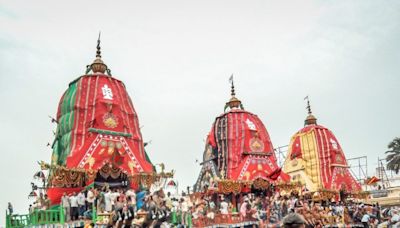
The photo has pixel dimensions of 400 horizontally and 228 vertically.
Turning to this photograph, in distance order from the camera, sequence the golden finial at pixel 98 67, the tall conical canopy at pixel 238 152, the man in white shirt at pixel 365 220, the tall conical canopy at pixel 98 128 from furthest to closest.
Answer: the tall conical canopy at pixel 238 152 → the golden finial at pixel 98 67 → the man in white shirt at pixel 365 220 → the tall conical canopy at pixel 98 128

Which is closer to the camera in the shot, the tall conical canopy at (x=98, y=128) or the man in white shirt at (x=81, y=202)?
the man in white shirt at (x=81, y=202)

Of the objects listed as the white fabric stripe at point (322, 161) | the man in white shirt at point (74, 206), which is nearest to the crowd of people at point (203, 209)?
the man in white shirt at point (74, 206)

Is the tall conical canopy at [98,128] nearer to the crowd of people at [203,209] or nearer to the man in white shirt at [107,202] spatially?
the crowd of people at [203,209]

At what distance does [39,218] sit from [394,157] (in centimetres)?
3744

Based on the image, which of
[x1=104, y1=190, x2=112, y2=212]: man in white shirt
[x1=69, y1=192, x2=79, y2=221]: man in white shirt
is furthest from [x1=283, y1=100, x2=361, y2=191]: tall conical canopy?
[x1=69, y1=192, x2=79, y2=221]: man in white shirt

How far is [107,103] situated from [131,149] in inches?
109

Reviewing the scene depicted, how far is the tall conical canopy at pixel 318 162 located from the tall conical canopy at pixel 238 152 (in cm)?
447

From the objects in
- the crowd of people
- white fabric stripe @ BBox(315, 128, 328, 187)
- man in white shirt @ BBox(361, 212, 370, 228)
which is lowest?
man in white shirt @ BBox(361, 212, 370, 228)

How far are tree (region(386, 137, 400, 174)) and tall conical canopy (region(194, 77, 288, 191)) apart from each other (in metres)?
19.6

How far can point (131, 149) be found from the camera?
22.6m

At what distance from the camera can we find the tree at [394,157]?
146ft

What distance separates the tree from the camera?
44562 millimetres

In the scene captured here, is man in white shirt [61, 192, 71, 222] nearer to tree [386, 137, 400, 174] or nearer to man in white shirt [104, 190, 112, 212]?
man in white shirt [104, 190, 112, 212]

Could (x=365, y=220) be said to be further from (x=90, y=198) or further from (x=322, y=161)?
(x=90, y=198)
